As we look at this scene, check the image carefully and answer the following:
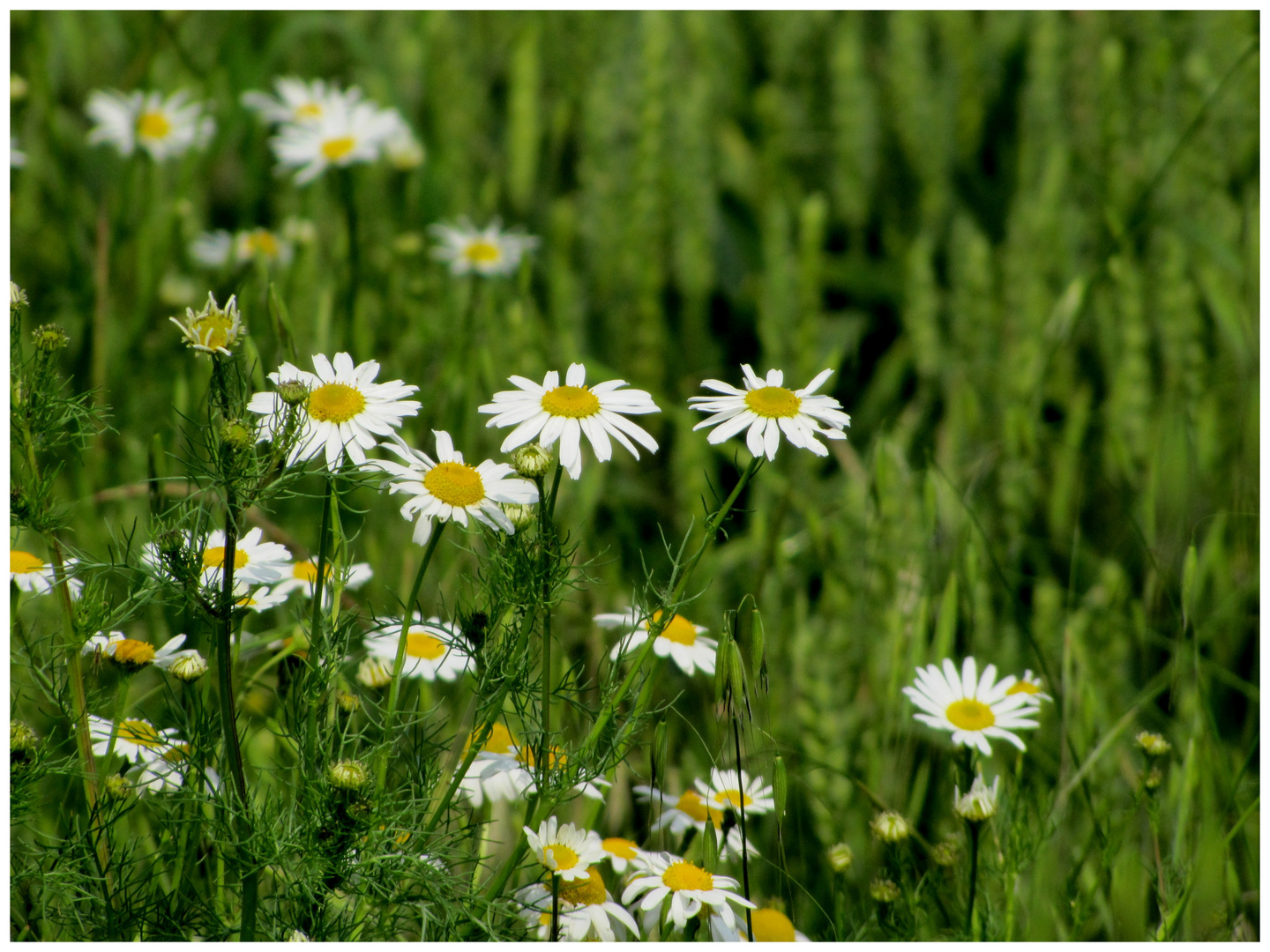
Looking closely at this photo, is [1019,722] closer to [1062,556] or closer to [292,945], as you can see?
Result: [292,945]

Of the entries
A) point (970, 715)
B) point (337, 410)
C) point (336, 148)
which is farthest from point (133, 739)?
point (336, 148)

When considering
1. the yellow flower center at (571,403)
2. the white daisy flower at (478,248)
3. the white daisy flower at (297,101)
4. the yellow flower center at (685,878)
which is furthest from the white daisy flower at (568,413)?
the white daisy flower at (297,101)

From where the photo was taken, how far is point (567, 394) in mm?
575

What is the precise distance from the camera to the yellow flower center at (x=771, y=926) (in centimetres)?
63

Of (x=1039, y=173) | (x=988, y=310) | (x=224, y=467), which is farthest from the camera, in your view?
(x=1039, y=173)

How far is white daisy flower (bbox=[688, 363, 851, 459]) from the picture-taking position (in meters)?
0.54

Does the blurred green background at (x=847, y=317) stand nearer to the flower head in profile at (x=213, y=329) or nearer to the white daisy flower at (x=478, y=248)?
the white daisy flower at (x=478, y=248)

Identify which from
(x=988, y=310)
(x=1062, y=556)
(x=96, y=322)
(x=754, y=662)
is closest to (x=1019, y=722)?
(x=754, y=662)

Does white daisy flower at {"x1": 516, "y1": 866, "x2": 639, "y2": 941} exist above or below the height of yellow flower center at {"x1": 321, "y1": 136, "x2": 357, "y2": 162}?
below

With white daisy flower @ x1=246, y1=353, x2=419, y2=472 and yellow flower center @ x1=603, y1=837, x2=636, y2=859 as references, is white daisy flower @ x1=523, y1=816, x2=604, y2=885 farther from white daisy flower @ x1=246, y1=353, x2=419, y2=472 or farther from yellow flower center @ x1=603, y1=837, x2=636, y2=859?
white daisy flower @ x1=246, y1=353, x2=419, y2=472

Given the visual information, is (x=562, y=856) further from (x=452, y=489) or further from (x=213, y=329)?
(x=213, y=329)

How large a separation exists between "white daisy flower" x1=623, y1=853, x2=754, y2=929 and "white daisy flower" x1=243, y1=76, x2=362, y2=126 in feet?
4.17

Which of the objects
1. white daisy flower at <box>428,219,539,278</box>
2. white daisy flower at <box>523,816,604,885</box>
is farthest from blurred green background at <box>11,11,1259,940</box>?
white daisy flower at <box>523,816,604,885</box>

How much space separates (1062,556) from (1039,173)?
669 mm
